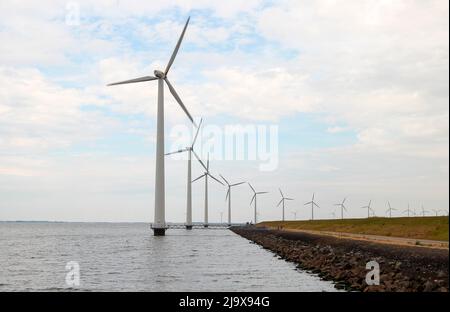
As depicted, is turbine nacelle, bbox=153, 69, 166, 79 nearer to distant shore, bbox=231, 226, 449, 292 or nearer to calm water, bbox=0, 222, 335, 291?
calm water, bbox=0, 222, 335, 291

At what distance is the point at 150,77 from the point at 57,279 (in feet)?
Answer: 225

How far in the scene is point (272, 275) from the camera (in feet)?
155

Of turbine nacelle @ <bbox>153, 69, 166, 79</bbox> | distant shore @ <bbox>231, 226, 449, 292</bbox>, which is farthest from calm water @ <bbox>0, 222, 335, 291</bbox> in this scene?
turbine nacelle @ <bbox>153, 69, 166, 79</bbox>

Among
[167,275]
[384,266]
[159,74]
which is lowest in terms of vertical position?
[167,275]

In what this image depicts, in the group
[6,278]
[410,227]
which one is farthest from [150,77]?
[6,278]

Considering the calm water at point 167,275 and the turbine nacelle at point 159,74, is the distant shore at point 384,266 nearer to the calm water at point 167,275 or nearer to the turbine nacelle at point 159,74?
the calm water at point 167,275

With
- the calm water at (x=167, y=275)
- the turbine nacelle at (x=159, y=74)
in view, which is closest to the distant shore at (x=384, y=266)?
the calm water at (x=167, y=275)

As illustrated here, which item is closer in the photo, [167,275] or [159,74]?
[167,275]

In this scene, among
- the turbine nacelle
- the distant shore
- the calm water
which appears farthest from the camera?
the turbine nacelle

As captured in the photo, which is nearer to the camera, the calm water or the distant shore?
the distant shore

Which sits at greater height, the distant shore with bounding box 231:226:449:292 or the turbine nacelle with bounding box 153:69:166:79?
the turbine nacelle with bounding box 153:69:166:79

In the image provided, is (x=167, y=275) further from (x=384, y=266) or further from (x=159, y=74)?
(x=159, y=74)

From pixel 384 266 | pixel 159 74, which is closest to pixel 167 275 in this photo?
pixel 384 266
